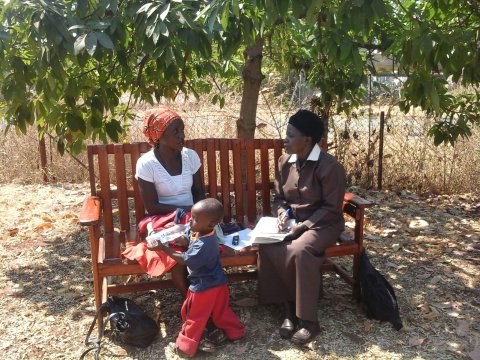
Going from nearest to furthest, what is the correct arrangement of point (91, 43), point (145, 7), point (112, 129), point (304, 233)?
point (91, 43) → point (145, 7) → point (304, 233) → point (112, 129)

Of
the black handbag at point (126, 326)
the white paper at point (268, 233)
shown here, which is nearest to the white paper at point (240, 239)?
the white paper at point (268, 233)

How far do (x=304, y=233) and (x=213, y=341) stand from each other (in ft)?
2.96

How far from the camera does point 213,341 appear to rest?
10.9ft

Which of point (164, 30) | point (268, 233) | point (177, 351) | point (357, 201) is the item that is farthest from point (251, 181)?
point (164, 30)

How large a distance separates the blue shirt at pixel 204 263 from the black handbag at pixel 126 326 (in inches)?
14.9

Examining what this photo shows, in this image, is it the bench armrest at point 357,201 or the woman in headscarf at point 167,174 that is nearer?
the woman in headscarf at point 167,174

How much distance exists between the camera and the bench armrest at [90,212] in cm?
330

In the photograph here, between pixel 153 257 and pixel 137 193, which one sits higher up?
pixel 137 193

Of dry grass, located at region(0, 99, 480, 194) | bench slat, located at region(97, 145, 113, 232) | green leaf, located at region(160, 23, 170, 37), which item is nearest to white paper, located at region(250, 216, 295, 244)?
bench slat, located at region(97, 145, 113, 232)

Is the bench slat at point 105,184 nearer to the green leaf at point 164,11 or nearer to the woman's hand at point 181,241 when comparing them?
the woman's hand at point 181,241

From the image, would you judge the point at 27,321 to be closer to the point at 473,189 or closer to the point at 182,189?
the point at 182,189

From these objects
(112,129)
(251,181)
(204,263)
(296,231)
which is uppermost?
(112,129)

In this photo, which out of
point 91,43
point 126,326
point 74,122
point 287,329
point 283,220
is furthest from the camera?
point 74,122

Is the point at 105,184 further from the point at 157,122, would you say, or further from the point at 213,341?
the point at 213,341
